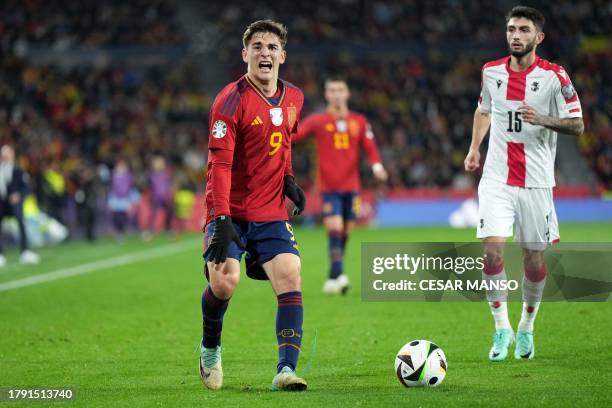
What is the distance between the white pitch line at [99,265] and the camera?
15.9 meters

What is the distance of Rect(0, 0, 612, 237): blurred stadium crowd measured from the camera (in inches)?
1260

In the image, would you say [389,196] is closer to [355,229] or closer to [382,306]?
[355,229]

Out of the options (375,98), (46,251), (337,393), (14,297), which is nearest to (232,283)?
(337,393)

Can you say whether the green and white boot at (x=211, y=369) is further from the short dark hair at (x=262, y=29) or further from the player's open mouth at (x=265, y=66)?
the short dark hair at (x=262, y=29)

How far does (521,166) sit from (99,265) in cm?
1219

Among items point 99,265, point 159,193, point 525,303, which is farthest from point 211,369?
point 159,193

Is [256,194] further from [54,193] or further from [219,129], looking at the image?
[54,193]

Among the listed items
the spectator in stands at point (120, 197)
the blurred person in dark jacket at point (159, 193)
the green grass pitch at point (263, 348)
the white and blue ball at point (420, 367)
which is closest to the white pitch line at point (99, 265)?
the green grass pitch at point (263, 348)

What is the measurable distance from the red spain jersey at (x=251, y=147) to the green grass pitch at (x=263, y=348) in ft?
4.09

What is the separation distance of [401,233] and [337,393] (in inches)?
730

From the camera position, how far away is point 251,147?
705 cm

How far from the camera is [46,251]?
22.8m

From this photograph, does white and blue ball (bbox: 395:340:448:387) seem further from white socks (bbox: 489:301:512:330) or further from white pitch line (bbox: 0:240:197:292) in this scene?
white pitch line (bbox: 0:240:197:292)

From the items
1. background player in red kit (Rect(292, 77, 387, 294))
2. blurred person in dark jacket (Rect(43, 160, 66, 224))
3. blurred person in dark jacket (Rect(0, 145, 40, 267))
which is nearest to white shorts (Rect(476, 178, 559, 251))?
background player in red kit (Rect(292, 77, 387, 294))
